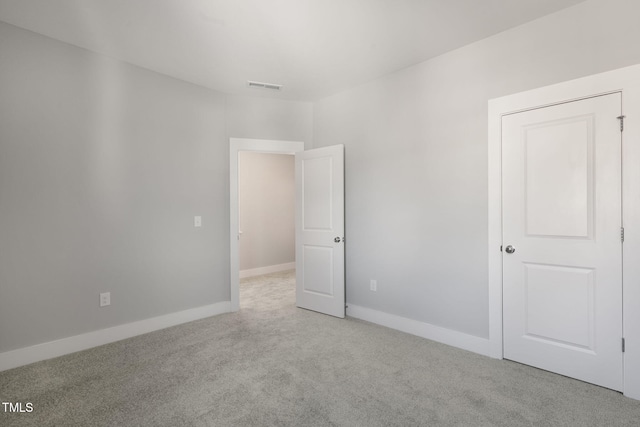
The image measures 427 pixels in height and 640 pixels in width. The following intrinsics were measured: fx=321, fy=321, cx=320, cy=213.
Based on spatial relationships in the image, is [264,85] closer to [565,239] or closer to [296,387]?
[296,387]

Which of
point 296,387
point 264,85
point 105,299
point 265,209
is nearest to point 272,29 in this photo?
point 264,85

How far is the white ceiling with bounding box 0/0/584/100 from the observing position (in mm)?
2291

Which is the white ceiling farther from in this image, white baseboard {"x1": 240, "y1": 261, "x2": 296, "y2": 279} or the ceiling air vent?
white baseboard {"x1": 240, "y1": 261, "x2": 296, "y2": 279}

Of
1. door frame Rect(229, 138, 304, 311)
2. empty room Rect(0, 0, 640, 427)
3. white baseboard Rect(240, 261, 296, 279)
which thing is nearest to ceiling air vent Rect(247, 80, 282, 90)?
empty room Rect(0, 0, 640, 427)

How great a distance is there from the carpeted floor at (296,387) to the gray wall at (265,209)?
315 cm

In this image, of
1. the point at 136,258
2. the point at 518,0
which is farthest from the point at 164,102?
the point at 518,0

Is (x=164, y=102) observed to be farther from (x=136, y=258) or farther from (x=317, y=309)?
(x=317, y=309)

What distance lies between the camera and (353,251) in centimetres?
388

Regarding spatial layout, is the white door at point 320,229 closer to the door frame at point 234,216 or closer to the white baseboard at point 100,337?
the door frame at point 234,216

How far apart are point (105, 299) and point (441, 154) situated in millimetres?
3505

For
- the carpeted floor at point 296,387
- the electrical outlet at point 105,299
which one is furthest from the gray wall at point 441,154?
the electrical outlet at point 105,299

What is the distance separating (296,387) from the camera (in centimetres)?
226

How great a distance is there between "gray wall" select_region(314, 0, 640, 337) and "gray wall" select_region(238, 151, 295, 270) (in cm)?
282

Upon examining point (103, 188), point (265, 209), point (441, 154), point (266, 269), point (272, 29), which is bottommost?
point (266, 269)
